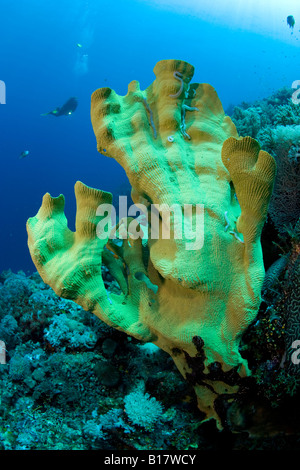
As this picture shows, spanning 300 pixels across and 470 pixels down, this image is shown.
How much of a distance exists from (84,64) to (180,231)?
9464 centimetres

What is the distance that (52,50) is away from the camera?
67375 mm

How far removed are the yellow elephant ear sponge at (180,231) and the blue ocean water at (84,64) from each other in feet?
149

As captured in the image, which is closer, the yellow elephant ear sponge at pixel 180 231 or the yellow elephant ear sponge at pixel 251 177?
the yellow elephant ear sponge at pixel 251 177

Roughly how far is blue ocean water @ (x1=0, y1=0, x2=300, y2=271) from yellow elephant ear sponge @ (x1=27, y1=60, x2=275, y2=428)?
45.4 metres

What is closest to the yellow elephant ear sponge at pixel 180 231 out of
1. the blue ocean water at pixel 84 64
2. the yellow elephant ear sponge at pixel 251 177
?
the yellow elephant ear sponge at pixel 251 177

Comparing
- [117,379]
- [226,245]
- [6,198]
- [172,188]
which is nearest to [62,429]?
[117,379]

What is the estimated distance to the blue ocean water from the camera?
60688 millimetres

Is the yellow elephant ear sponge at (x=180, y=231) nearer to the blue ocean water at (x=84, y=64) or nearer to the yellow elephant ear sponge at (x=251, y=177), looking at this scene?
→ the yellow elephant ear sponge at (x=251, y=177)

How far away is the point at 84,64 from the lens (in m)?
81.6

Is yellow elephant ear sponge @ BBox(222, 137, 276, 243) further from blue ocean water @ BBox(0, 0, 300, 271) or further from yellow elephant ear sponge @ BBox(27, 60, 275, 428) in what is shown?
blue ocean water @ BBox(0, 0, 300, 271)

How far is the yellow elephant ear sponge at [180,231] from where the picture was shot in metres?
1.78
